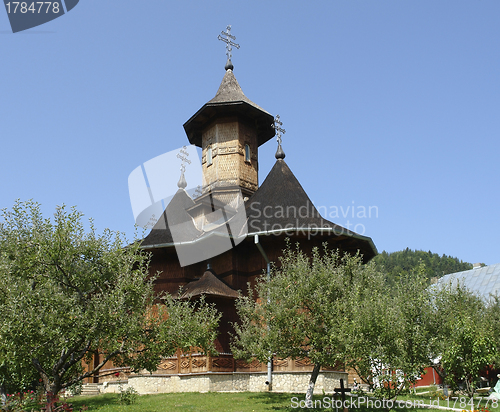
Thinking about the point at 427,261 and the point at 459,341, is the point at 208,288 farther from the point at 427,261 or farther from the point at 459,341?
the point at 427,261

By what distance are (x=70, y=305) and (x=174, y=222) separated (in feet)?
39.7

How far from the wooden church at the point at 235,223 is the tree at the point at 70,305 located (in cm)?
632

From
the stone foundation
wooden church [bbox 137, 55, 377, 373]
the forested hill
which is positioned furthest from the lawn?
the forested hill

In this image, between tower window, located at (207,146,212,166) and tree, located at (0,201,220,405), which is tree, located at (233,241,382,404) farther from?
tower window, located at (207,146,212,166)

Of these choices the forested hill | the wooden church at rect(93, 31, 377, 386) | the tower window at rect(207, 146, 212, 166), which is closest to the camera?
the wooden church at rect(93, 31, 377, 386)

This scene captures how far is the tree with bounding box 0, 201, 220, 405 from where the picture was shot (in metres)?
8.80

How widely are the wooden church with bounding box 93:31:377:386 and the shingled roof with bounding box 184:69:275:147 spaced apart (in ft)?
0.17

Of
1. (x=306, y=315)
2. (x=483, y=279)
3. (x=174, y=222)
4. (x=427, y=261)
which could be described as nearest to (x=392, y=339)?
(x=306, y=315)

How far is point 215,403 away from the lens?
42.9 ft

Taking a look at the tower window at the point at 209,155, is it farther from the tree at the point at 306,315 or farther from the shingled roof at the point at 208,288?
the tree at the point at 306,315

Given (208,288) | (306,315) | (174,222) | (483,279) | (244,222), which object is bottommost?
(306,315)

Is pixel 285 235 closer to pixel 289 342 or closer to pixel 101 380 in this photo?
pixel 289 342

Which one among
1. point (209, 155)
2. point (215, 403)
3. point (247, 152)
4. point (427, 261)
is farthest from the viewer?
point (427, 261)

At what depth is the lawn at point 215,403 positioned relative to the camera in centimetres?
1212
